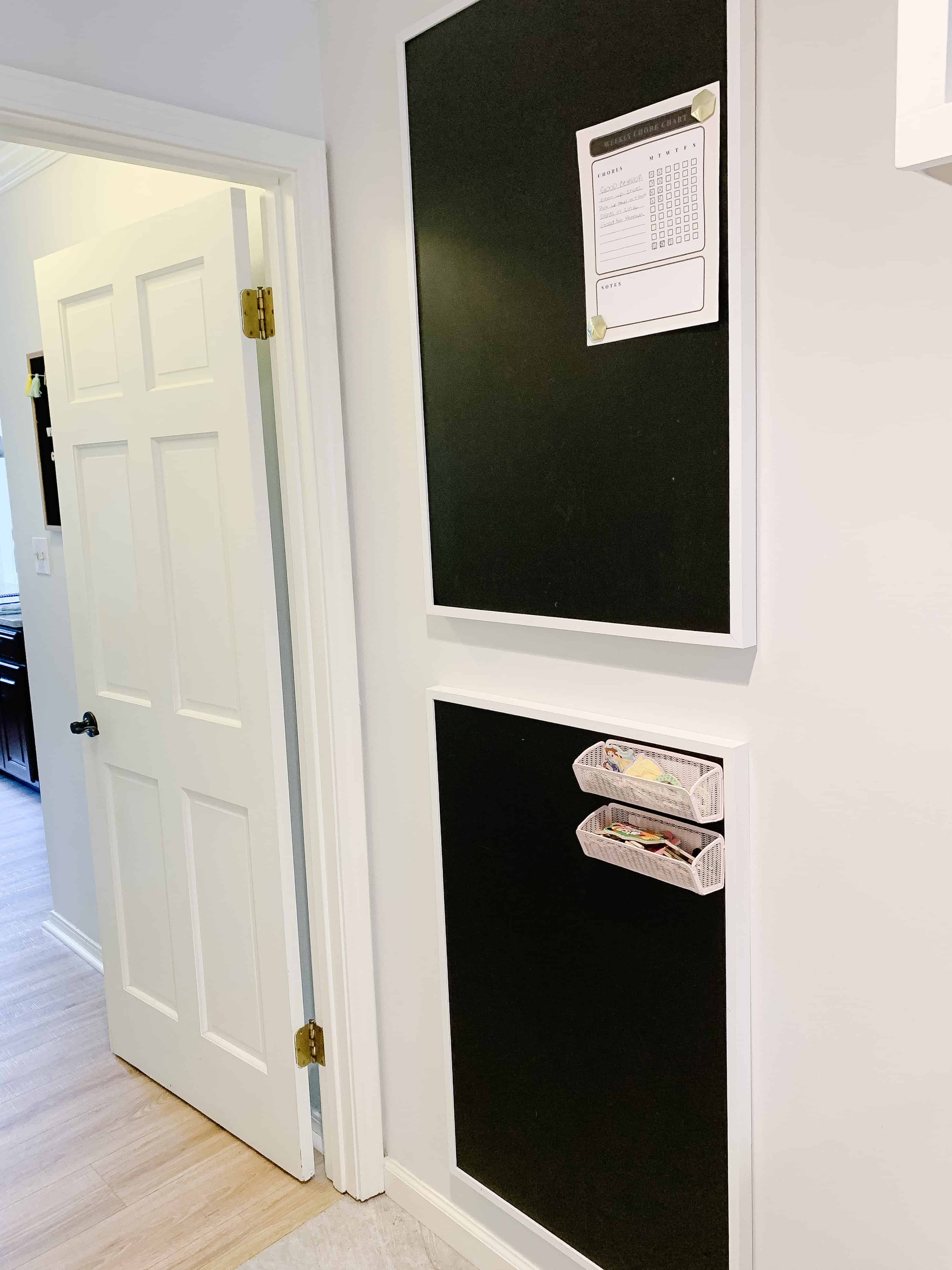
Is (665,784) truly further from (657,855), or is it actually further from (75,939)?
(75,939)

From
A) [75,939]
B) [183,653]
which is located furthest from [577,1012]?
[75,939]

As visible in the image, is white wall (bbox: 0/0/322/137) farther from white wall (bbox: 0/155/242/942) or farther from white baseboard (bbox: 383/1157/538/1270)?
white baseboard (bbox: 383/1157/538/1270)

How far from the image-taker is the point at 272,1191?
2176mm

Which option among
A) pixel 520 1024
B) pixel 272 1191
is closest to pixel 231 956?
pixel 272 1191

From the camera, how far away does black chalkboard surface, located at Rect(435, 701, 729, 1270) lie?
1467 millimetres

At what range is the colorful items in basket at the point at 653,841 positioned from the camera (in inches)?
55.3

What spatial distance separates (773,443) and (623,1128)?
109 centimetres

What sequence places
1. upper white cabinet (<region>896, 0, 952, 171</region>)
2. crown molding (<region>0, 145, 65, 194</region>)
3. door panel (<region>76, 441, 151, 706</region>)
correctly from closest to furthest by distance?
upper white cabinet (<region>896, 0, 952, 171</region>) < door panel (<region>76, 441, 151, 706</region>) < crown molding (<region>0, 145, 65, 194</region>)

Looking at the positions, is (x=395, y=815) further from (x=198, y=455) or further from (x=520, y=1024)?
(x=198, y=455)

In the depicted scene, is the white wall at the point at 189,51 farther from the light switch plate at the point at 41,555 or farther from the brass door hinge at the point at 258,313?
the light switch plate at the point at 41,555

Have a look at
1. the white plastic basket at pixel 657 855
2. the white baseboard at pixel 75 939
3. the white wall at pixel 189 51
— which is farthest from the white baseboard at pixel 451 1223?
the white wall at pixel 189 51

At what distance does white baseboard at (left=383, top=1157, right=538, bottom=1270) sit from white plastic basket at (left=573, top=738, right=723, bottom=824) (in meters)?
0.99

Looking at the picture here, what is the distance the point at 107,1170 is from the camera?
2283 mm

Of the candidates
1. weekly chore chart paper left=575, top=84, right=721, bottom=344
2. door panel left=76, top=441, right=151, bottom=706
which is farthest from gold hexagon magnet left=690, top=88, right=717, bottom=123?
door panel left=76, top=441, right=151, bottom=706
